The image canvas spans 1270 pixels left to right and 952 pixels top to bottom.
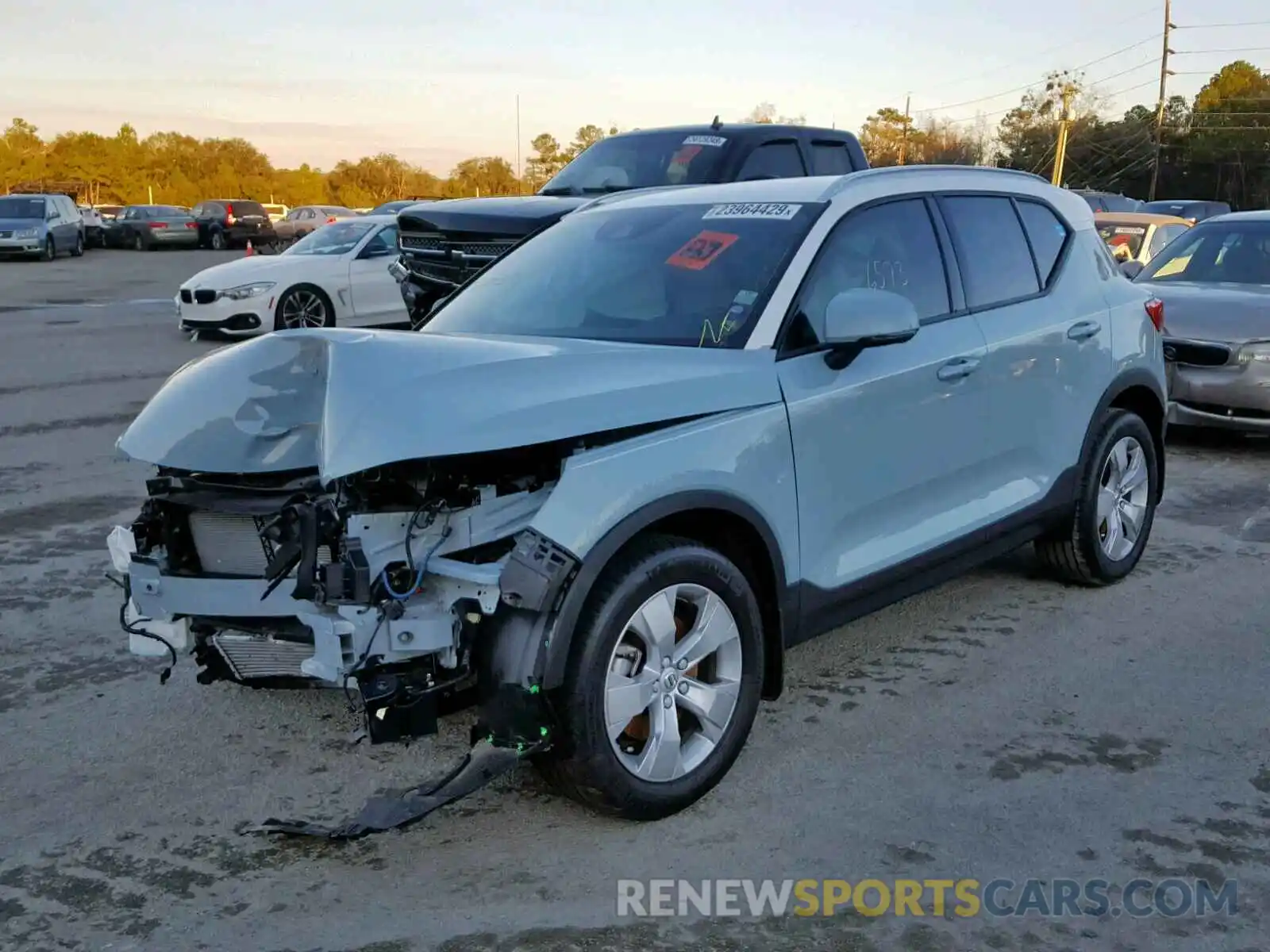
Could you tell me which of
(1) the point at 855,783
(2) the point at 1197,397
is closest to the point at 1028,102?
(2) the point at 1197,397

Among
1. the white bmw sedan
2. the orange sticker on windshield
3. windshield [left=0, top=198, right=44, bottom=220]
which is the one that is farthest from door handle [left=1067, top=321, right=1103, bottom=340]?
windshield [left=0, top=198, right=44, bottom=220]

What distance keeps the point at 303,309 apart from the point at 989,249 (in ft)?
37.1

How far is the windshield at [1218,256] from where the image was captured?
973cm

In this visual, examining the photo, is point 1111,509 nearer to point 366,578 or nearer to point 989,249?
A: point 989,249

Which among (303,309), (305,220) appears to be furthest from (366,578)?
(305,220)

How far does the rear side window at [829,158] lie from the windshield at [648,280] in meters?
5.71

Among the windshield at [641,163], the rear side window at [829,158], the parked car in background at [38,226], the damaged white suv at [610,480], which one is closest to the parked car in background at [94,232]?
the parked car in background at [38,226]

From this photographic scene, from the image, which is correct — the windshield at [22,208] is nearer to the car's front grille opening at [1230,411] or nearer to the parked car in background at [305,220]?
the parked car in background at [305,220]

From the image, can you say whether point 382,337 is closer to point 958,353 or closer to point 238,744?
point 238,744

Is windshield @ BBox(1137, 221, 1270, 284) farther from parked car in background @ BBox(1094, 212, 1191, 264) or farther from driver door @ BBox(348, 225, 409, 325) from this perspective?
driver door @ BBox(348, 225, 409, 325)

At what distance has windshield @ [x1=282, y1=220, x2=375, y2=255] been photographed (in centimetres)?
1559

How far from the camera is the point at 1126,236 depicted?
658 inches

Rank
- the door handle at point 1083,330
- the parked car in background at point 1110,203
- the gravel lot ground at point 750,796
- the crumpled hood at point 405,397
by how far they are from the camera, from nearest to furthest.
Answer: the gravel lot ground at point 750,796 → the crumpled hood at point 405,397 → the door handle at point 1083,330 → the parked car in background at point 1110,203

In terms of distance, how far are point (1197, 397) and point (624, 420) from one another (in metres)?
6.50
